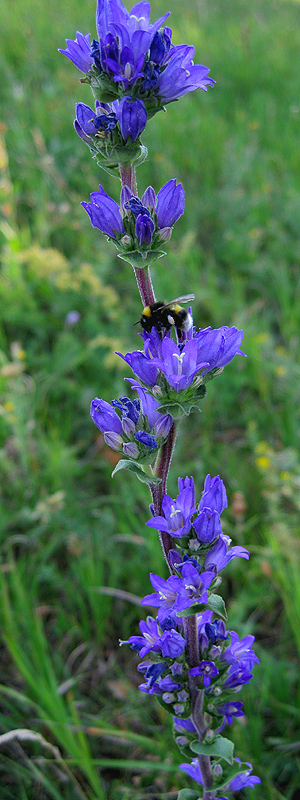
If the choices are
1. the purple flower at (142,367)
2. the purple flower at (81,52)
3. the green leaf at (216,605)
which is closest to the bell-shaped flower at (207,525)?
the green leaf at (216,605)

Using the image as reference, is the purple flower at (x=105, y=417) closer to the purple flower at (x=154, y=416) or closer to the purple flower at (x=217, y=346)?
the purple flower at (x=154, y=416)

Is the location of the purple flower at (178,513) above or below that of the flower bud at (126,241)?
below

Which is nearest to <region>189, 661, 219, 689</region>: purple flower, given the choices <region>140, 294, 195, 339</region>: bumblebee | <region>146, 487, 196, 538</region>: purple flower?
<region>146, 487, 196, 538</region>: purple flower

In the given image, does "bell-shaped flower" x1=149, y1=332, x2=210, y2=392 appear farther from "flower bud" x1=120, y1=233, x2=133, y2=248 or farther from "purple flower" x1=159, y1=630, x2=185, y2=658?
"purple flower" x1=159, y1=630, x2=185, y2=658

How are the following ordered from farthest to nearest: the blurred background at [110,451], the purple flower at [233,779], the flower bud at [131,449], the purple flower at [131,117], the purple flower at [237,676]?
the blurred background at [110,451] < the purple flower at [233,779] < the purple flower at [237,676] < the flower bud at [131,449] < the purple flower at [131,117]

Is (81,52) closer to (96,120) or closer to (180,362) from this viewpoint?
(96,120)

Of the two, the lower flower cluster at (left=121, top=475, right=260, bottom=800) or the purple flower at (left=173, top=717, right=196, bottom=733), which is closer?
the lower flower cluster at (left=121, top=475, right=260, bottom=800)

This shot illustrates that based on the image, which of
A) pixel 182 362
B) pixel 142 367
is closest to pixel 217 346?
Answer: pixel 182 362

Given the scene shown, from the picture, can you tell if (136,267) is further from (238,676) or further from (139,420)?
(238,676)
